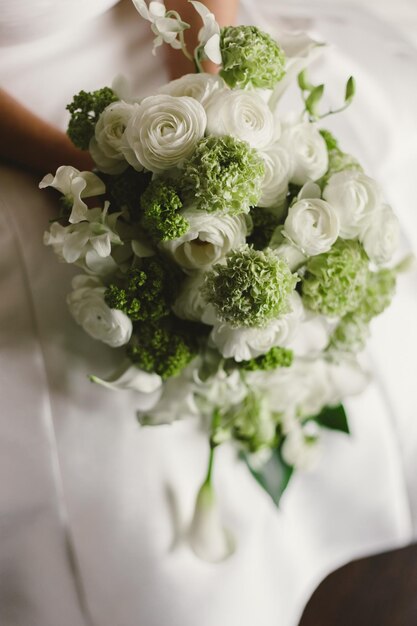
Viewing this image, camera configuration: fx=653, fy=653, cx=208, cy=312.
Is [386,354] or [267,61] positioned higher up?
[267,61]

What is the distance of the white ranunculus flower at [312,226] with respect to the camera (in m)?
0.66

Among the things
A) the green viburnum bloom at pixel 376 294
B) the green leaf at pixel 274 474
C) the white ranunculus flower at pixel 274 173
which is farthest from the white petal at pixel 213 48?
the green leaf at pixel 274 474

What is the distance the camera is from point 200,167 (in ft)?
1.99

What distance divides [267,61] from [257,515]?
601 millimetres

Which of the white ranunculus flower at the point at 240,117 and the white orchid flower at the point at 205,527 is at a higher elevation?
the white ranunculus flower at the point at 240,117

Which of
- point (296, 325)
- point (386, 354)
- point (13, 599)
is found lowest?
point (13, 599)

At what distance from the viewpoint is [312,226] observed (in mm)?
664

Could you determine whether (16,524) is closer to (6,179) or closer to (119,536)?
(119,536)

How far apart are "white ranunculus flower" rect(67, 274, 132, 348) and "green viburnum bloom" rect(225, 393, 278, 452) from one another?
216 mm

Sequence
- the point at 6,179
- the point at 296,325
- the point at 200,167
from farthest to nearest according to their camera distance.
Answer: the point at 6,179 → the point at 296,325 → the point at 200,167

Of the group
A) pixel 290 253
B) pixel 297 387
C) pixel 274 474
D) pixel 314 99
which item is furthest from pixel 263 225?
pixel 274 474

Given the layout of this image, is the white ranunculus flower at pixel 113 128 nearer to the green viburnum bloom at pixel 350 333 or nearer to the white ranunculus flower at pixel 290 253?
the white ranunculus flower at pixel 290 253

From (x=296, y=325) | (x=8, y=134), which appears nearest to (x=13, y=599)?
(x=296, y=325)

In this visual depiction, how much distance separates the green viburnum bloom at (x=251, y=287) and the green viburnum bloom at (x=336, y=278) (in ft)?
0.23
